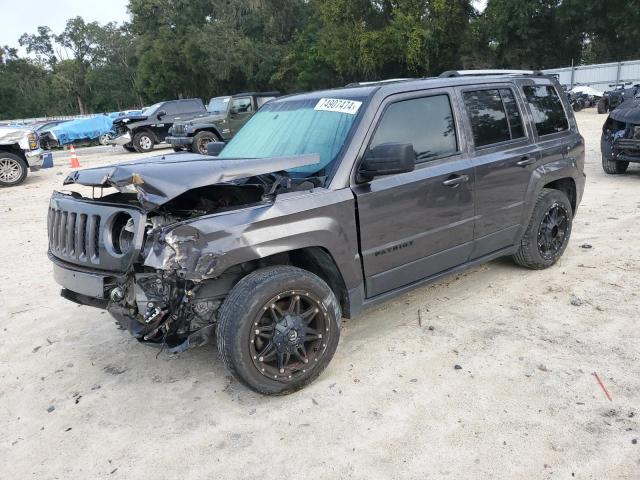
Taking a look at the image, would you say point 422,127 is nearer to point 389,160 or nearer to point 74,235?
point 389,160

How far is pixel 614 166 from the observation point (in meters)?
8.91

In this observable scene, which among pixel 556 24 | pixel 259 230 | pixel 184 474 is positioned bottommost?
pixel 184 474

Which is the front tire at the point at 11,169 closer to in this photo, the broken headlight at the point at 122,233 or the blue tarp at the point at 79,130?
the broken headlight at the point at 122,233

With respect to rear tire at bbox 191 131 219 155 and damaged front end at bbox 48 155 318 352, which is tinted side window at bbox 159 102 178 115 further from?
damaged front end at bbox 48 155 318 352

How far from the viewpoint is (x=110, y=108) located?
71188mm

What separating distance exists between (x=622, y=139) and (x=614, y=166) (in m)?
0.80

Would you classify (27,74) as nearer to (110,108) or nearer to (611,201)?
(110,108)

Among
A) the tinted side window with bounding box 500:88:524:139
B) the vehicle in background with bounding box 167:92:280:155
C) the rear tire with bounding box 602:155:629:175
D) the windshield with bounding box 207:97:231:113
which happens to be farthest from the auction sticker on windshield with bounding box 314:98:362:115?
the windshield with bounding box 207:97:231:113

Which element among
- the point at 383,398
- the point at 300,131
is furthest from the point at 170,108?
the point at 383,398

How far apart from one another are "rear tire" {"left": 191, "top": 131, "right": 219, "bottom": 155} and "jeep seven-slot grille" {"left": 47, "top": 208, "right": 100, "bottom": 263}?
12150 millimetres

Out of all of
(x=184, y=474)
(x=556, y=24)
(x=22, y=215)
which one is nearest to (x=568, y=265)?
(x=184, y=474)

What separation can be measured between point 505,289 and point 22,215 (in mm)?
8377

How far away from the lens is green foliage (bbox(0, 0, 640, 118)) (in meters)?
33.6

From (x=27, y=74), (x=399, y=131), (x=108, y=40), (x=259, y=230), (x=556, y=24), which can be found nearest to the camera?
(x=259, y=230)
